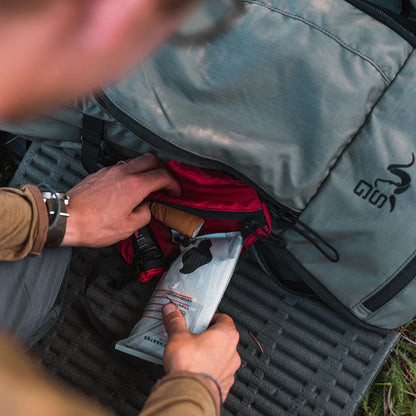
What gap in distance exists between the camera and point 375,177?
890 mm

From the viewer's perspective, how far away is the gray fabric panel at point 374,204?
0.88m

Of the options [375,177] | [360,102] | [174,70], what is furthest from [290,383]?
[174,70]

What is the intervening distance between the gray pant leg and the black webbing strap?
0.24m

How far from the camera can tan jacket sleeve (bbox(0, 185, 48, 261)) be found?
0.79 metres

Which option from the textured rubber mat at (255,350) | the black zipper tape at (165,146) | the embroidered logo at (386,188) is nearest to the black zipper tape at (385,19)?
the embroidered logo at (386,188)

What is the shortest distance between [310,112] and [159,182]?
38cm

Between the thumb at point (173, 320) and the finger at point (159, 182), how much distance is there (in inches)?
10.6

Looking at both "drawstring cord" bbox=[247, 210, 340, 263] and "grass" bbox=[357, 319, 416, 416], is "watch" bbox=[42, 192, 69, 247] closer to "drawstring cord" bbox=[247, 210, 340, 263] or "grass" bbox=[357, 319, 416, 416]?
"drawstring cord" bbox=[247, 210, 340, 263]

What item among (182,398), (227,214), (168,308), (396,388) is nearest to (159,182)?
(227,214)

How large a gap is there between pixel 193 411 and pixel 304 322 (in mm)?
640

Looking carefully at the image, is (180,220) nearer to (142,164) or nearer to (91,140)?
(142,164)

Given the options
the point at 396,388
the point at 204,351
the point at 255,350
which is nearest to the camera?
the point at 204,351

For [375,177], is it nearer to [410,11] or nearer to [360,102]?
[360,102]

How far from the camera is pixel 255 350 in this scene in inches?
44.9
